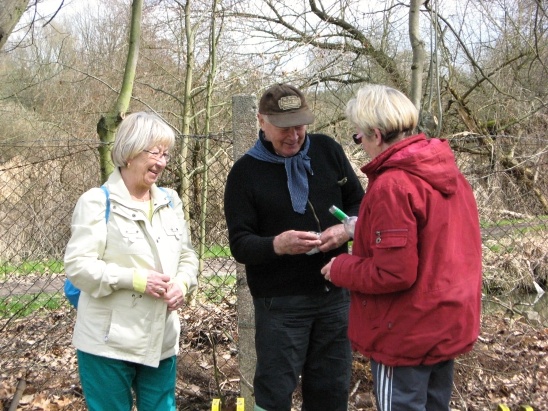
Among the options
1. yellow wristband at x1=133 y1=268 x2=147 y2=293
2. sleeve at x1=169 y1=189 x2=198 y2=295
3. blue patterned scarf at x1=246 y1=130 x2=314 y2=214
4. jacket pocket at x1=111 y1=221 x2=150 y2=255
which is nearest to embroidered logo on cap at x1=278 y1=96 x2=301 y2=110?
blue patterned scarf at x1=246 y1=130 x2=314 y2=214

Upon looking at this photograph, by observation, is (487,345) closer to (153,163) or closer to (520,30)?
(153,163)

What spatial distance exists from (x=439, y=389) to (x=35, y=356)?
3.15 meters

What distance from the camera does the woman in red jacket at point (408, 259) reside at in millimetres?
2002

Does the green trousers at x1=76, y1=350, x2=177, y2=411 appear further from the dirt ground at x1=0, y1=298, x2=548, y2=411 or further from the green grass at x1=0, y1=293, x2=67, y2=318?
the green grass at x1=0, y1=293, x2=67, y2=318

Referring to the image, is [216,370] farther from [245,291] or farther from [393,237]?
[393,237]

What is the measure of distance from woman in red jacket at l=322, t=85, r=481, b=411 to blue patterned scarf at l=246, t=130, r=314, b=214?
431 millimetres

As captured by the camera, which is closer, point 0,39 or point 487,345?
point 0,39

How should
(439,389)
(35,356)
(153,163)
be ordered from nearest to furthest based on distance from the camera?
1. (439,389)
2. (153,163)
3. (35,356)

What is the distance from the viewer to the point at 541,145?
683 cm

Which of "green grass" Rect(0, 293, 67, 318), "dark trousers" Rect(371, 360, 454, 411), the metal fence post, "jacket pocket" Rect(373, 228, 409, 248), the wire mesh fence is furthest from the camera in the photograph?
"green grass" Rect(0, 293, 67, 318)

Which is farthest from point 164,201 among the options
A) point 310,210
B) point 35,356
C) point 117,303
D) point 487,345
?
point 487,345

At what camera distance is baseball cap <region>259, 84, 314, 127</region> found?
2.52 meters

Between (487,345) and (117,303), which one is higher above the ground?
(117,303)

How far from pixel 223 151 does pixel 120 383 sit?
2345 millimetres
